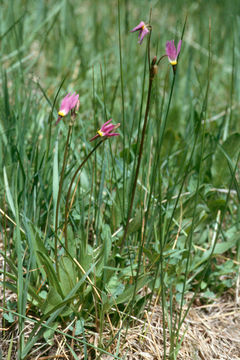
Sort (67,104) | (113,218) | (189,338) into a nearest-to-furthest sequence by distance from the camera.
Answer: (67,104)
(189,338)
(113,218)

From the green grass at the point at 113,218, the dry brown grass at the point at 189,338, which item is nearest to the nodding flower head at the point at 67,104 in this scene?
the green grass at the point at 113,218

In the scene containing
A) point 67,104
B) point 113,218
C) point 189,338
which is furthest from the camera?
point 113,218

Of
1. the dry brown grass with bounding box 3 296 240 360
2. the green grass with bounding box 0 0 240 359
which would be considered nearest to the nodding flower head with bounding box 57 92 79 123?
the green grass with bounding box 0 0 240 359

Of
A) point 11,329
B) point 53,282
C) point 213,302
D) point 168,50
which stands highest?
point 168,50

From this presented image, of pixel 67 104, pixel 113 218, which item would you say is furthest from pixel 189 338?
pixel 67 104

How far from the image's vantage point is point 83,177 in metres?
1.61

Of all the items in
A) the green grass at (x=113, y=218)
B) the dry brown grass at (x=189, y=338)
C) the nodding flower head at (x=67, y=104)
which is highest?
the nodding flower head at (x=67, y=104)

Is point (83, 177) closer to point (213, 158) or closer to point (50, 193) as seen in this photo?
point (50, 193)

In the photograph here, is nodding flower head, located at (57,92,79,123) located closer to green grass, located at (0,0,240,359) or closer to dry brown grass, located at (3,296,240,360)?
green grass, located at (0,0,240,359)

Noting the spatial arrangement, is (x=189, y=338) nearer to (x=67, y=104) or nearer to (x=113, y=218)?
(x=113, y=218)

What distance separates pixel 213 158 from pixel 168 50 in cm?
97

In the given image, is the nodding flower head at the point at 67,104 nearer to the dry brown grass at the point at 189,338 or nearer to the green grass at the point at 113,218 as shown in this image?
the green grass at the point at 113,218

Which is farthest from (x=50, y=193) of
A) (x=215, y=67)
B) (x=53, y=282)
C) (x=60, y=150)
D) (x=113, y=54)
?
(x=215, y=67)

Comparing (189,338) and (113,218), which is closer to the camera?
(189,338)
